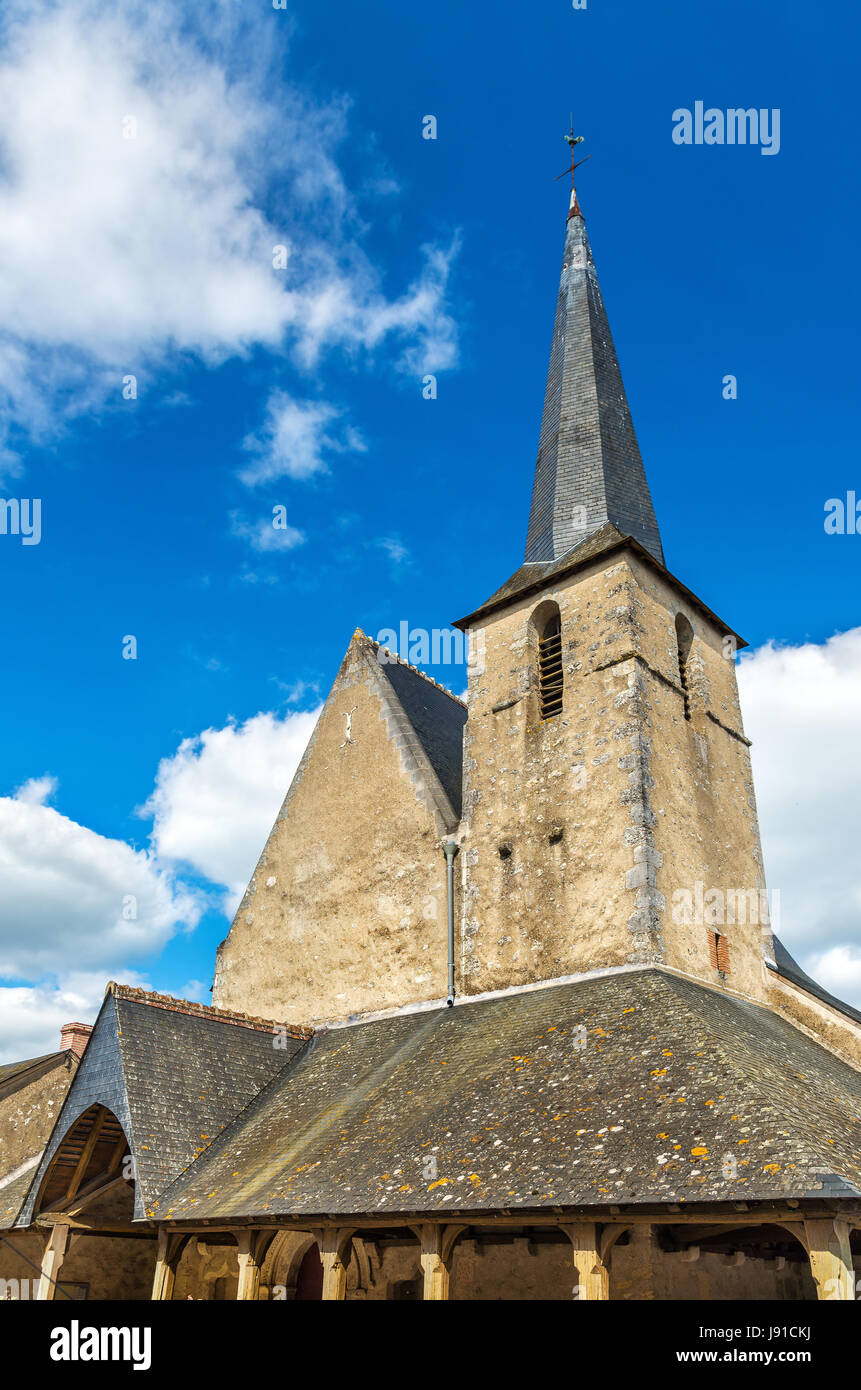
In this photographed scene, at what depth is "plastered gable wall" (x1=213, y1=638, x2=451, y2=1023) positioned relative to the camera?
1346cm

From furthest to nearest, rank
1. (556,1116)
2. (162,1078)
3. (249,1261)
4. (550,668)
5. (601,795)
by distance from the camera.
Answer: (550,668) → (601,795) → (162,1078) → (249,1261) → (556,1116)

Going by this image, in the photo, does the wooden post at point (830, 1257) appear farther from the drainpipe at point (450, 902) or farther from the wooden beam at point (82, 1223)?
the wooden beam at point (82, 1223)

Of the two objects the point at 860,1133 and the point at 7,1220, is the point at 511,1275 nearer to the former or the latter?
the point at 860,1133

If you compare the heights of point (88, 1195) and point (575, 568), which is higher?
point (575, 568)

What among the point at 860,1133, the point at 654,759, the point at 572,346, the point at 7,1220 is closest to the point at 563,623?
the point at 654,759

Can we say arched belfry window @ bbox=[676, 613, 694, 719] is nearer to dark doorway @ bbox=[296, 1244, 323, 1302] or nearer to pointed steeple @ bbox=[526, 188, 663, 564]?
pointed steeple @ bbox=[526, 188, 663, 564]

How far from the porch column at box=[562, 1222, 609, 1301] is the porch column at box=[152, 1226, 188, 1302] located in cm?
475

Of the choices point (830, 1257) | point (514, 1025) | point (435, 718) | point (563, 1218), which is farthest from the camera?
point (435, 718)

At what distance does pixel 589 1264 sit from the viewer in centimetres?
719

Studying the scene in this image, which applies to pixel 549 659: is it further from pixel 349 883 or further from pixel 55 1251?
pixel 55 1251

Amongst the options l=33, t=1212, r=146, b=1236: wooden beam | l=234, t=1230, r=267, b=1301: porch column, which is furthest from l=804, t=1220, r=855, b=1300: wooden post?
l=33, t=1212, r=146, b=1236: wooden beam

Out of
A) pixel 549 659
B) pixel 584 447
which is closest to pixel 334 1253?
pixel 549 659

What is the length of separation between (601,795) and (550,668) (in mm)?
2379

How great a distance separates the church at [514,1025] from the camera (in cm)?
789
